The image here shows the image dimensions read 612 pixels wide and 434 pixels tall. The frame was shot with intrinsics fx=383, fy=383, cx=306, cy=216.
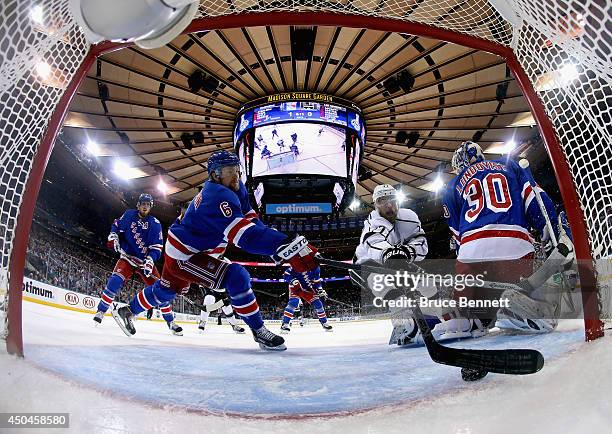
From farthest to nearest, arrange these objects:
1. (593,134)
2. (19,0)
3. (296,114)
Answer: (296,114)
(593,134)
(19,0)

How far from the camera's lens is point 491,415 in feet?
2.86

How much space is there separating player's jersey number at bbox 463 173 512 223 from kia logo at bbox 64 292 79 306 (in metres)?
5.57

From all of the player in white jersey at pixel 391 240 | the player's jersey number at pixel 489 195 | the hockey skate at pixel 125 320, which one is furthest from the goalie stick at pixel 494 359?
the hockey skate at pixel 125 320

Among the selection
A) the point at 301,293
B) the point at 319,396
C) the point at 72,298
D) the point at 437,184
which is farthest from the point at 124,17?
the point at 437,184

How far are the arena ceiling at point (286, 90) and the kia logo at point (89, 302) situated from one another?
8.72ft

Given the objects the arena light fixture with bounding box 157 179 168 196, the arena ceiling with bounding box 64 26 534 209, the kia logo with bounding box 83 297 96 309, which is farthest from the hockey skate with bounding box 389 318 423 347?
the arena light fixture with bounding box 157 179 168 196

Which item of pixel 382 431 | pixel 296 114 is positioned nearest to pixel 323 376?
pixel 382 431

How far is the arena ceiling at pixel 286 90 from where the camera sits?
4.47 m

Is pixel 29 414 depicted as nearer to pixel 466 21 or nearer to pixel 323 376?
pixel 323 376

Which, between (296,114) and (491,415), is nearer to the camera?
(491,415)

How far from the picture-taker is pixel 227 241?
2.30 metres

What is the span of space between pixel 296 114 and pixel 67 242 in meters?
7.13

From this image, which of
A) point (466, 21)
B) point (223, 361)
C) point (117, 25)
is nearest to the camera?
point (117, 25)

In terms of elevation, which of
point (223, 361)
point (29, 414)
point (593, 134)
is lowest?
point (223, 361)
